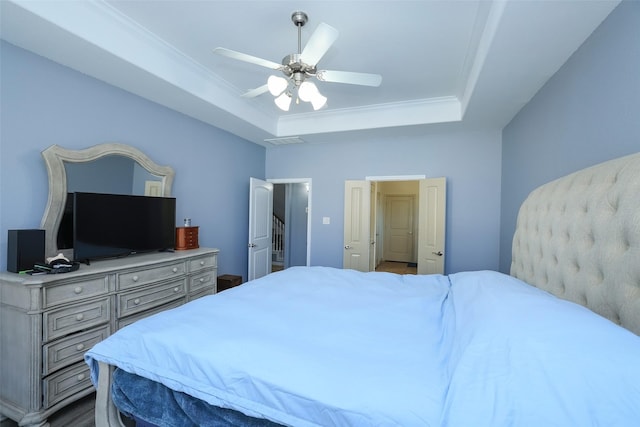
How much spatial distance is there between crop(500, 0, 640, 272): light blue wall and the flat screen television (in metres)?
3.58

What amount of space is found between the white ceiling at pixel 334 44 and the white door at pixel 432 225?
95 centimetres

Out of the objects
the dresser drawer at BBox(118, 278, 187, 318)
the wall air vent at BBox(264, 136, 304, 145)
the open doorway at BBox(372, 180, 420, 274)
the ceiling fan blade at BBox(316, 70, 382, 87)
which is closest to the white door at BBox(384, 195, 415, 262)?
the open doorway at BBox(372, 180, 420, 274)

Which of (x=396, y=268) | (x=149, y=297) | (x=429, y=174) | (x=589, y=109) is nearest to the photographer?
(x=589, y=109)

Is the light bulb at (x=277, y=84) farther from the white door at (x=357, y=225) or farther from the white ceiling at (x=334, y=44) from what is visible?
the white door at (x=357, y=225)

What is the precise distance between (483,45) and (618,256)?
1.80m

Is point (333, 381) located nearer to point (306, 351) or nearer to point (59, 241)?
point (306, 351)

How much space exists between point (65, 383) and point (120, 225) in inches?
49.0

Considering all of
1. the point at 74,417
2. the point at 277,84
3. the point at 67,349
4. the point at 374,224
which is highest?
the point at 277,84

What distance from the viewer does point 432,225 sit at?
388 cm

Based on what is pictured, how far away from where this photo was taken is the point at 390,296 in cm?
179

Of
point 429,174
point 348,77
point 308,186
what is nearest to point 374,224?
point 429,174

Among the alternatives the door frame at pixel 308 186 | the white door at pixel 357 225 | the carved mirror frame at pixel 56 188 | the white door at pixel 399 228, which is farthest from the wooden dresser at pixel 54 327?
the white door at pixel 399 228

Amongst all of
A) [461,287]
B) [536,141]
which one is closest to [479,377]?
[461,287]

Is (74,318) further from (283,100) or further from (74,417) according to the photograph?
(283,100)
